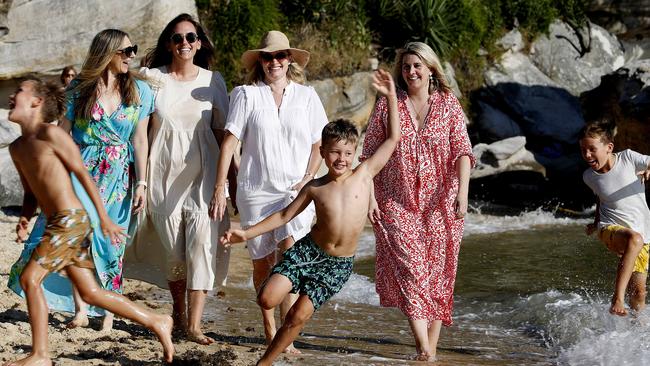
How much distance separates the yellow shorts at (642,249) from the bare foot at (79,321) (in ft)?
10.8

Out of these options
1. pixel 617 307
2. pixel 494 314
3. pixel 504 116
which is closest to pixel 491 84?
pixel 504 116

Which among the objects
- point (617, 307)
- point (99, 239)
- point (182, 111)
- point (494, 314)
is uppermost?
point (182, 111)

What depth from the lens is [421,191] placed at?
19.7ft

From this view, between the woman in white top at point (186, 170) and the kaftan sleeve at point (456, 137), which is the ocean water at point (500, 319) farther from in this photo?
the kaftan sleeve at point (456, 137)

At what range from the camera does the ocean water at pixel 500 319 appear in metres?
6.42

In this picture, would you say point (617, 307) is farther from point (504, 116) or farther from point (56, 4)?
point (504, 116)

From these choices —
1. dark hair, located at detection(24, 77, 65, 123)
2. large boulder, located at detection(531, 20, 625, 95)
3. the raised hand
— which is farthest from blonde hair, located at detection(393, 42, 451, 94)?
large boulder, located at detection(531, 20, 625, 95)

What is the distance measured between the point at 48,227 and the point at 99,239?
3.16 ft

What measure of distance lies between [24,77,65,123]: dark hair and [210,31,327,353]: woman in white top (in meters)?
1.04

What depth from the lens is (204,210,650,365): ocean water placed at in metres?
6.42

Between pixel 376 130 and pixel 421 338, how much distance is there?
4.08ft

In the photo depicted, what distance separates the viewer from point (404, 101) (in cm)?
606

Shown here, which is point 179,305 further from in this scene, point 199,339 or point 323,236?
point 323,236

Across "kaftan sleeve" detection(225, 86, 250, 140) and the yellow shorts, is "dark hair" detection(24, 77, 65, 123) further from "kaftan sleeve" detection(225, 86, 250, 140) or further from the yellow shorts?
the yellow shorts
